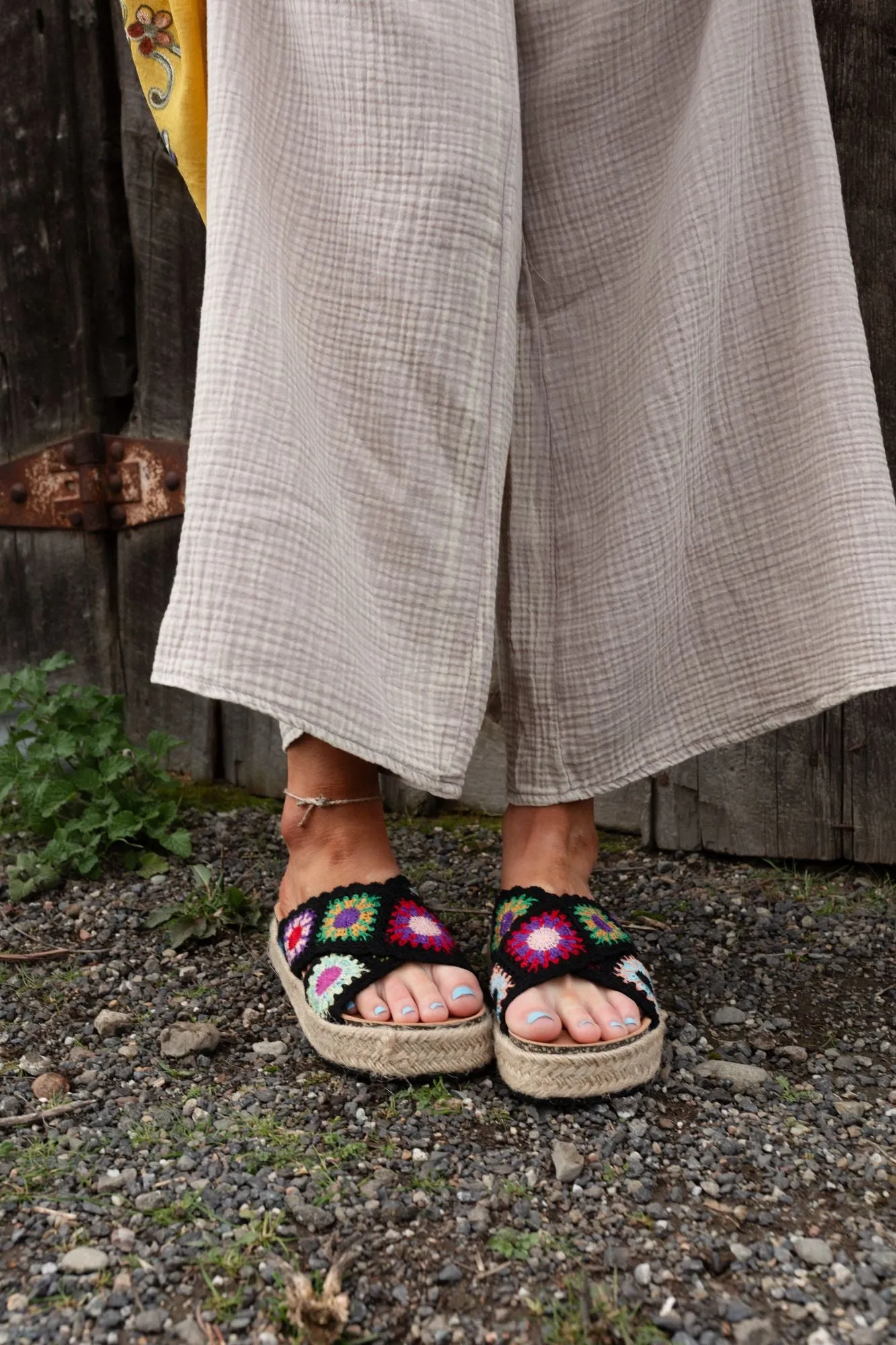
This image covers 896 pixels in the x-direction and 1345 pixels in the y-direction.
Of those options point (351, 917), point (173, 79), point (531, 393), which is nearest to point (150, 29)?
point (173, 79)

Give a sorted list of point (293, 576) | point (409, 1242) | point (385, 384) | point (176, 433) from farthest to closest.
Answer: point (176, 433) < point (385, 384) < point (293, 576) < point (409, 1242)

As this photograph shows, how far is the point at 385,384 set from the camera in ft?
3.85

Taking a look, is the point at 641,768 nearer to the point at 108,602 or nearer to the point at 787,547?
the point at 787,547

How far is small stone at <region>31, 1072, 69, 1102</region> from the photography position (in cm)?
121

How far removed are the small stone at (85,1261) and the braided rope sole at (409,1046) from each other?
0.33 metres

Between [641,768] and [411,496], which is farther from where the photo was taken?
[641,768]

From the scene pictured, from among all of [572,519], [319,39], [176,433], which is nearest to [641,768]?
[572,519]

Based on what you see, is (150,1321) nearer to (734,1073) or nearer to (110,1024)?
(110,1024)

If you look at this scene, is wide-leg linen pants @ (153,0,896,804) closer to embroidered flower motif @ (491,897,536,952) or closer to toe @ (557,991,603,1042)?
embroidered flower motif @ (491,897,536,952)

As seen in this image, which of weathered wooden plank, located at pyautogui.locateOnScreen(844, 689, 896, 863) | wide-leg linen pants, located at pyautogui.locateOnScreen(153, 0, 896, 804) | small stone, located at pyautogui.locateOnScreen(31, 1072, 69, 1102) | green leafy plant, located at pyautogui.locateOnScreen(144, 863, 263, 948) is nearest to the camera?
wide-leg linen pants, located at pyautogui.locateOnScreen(153, 0, 896, 804)

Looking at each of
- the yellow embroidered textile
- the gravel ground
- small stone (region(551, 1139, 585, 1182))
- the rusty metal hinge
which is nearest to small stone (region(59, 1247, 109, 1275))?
the gravel ground

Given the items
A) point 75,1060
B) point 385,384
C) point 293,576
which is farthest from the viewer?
point 75,1060

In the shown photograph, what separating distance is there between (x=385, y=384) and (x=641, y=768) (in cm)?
54

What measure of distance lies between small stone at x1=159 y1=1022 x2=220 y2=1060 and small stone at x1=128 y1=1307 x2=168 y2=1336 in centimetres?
42
